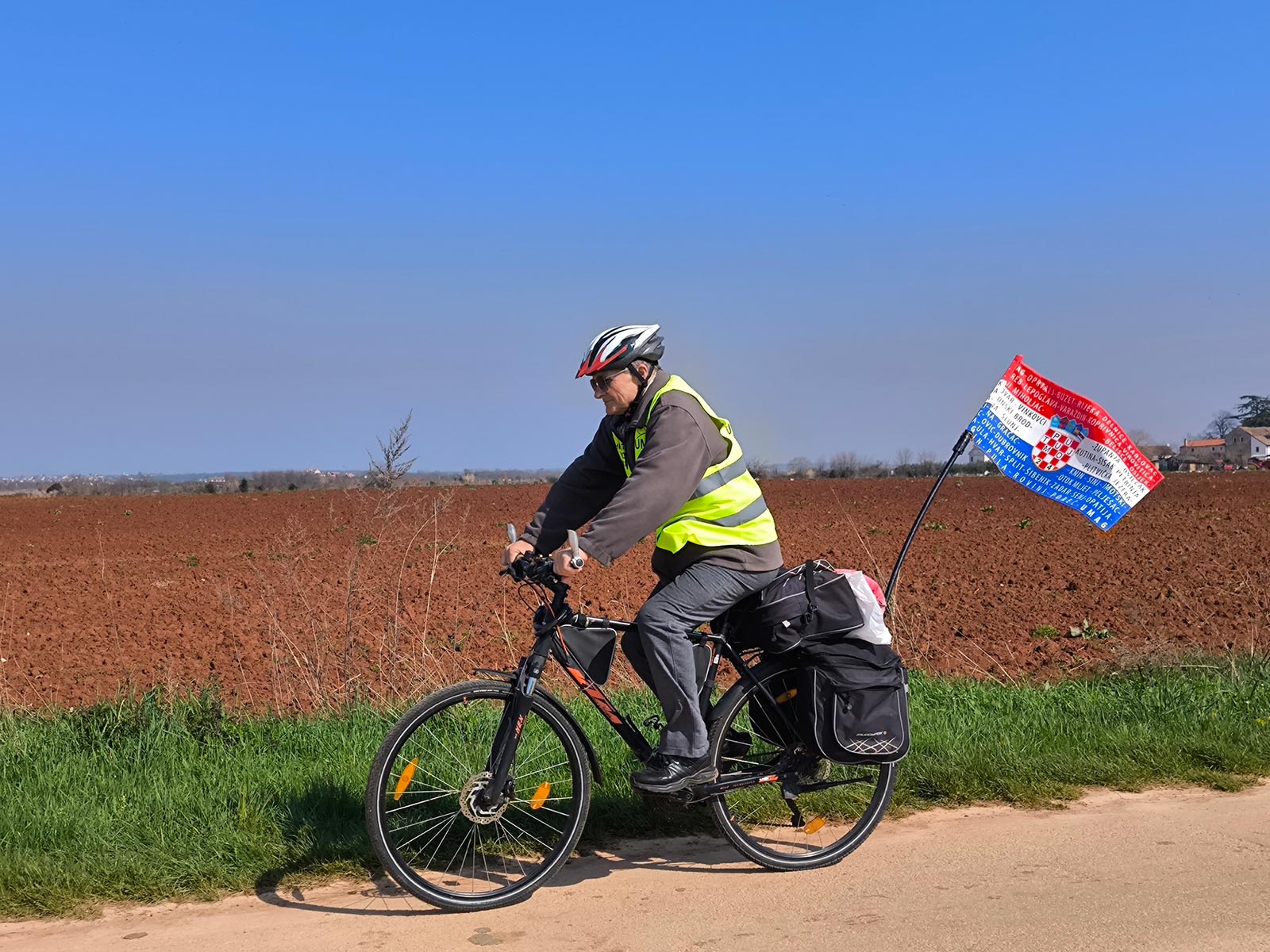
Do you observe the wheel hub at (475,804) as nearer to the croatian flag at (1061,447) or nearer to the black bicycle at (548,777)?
the black bicycle at (548,777)

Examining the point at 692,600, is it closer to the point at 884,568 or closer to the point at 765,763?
the point at 765,763

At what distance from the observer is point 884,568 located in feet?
72.1

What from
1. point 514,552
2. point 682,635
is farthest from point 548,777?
point 514,552

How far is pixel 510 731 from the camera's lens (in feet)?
15.0

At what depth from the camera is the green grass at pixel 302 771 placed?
4566 mm

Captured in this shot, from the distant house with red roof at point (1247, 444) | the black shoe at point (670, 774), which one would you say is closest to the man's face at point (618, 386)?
the black shoe at point (670, 774)

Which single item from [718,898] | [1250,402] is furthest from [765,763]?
[1250,402]

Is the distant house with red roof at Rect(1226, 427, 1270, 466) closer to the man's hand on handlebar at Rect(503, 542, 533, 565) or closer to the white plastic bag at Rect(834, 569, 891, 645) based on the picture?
the white plastic bag at Rect(834, 569, 891, 645)

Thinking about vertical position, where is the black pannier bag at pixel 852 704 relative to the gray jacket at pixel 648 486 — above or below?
below

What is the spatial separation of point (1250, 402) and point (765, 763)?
161 metres

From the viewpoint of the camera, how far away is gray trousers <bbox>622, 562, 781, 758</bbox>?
15.0 ft

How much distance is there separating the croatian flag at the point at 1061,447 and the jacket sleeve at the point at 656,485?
2.33 meters

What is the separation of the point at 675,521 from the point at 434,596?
12.5 m

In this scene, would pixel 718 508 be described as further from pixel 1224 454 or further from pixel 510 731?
pixel 1224 454
